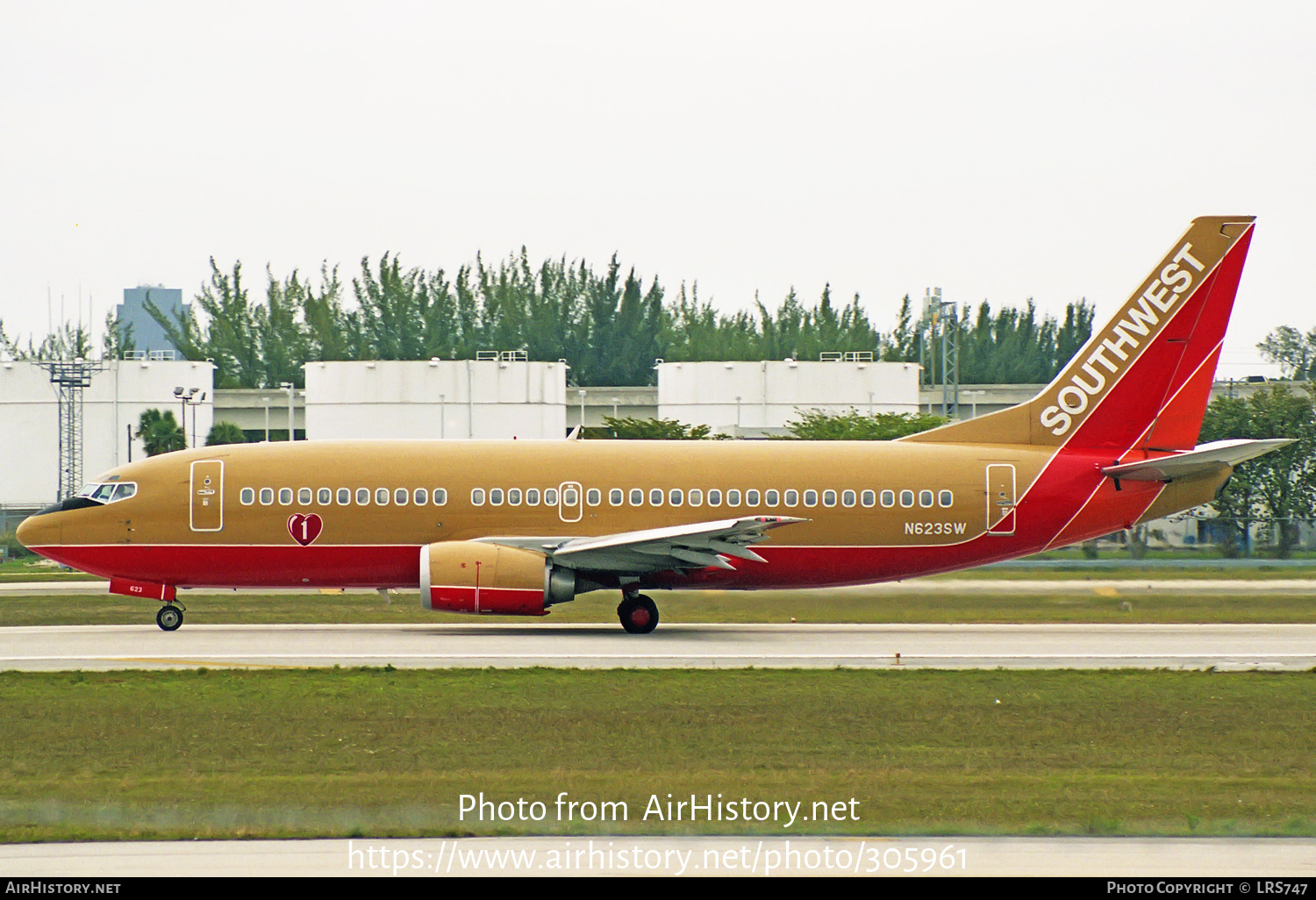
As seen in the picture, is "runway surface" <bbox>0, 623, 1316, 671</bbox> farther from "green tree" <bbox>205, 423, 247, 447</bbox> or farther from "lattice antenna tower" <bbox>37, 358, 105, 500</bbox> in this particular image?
"lattice antenna tower" <bbox>37, 358, 105, 500</bbox>

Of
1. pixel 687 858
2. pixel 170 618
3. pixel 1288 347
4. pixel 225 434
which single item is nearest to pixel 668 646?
pixel 170 618

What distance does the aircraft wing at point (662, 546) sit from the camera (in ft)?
93.6

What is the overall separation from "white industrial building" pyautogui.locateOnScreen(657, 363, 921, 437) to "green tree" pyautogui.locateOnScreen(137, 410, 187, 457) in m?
28.0

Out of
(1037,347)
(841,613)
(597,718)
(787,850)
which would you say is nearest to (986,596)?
(841,613)

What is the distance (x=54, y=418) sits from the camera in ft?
279

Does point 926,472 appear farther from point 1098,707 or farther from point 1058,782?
point 1058,782

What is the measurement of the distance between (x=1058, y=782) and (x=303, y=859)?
7.99 metres

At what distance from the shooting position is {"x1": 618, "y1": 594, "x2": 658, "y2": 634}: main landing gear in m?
30.1

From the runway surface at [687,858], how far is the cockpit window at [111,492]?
19.9 meters

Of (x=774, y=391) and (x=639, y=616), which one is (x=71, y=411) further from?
(x=639, y=616)

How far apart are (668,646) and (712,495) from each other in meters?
4.56

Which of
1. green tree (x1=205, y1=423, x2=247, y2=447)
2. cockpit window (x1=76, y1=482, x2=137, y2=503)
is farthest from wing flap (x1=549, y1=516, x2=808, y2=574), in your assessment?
green tree (x1=205, y1=423, x2=247, y2=447)
